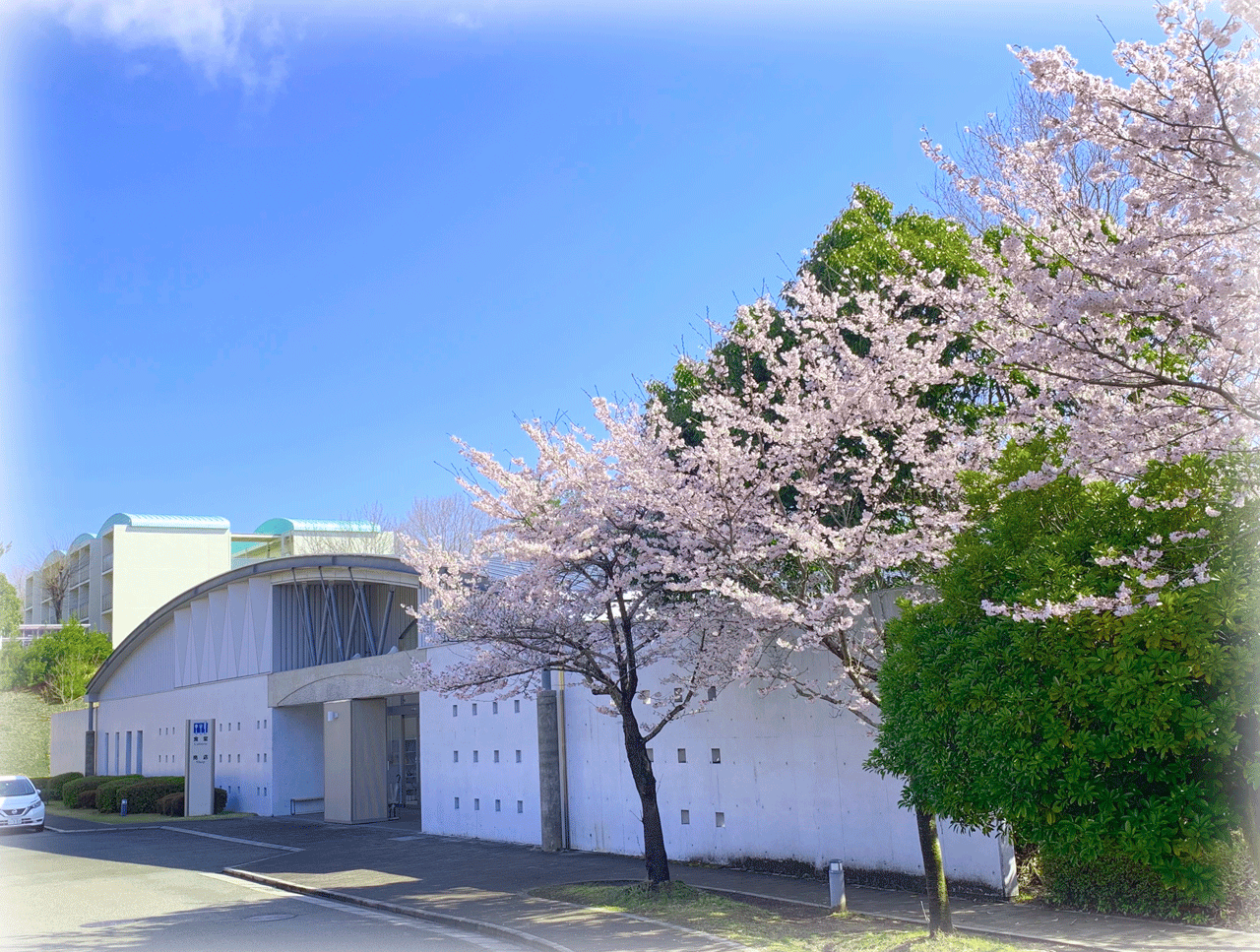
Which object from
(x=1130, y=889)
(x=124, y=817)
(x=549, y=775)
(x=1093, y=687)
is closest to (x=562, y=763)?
(x=549, y=775)

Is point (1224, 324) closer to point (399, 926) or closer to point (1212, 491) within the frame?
point (1212, 491)

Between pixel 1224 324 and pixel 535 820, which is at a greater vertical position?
pixel 1224 324

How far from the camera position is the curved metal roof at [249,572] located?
28.5m

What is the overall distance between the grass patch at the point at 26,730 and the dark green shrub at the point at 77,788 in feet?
58.3

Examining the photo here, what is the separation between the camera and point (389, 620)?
31562 millimetres

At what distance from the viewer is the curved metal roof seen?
28.5 meters

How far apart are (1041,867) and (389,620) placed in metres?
23.5

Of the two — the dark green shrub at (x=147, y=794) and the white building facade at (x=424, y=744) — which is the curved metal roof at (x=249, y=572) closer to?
the white building facade at (x=424, y=744)

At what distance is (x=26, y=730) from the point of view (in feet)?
190

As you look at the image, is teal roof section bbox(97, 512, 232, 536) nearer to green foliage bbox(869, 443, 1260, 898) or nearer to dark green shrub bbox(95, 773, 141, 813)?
dark green shrub bbox(95, 773, 141, 813)

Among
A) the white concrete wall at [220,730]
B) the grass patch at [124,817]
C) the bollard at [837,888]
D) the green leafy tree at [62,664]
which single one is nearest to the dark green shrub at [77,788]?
the grass patch at [124,817]

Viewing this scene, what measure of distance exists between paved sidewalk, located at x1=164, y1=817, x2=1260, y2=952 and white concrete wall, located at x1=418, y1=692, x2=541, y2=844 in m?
0.42

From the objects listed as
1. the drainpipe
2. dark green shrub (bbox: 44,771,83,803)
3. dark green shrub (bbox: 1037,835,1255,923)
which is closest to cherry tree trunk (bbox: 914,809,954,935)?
dark green shrub (bbox: 1037,835,1255,923)

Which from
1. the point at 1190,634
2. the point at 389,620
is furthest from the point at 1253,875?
the point at 389,620
